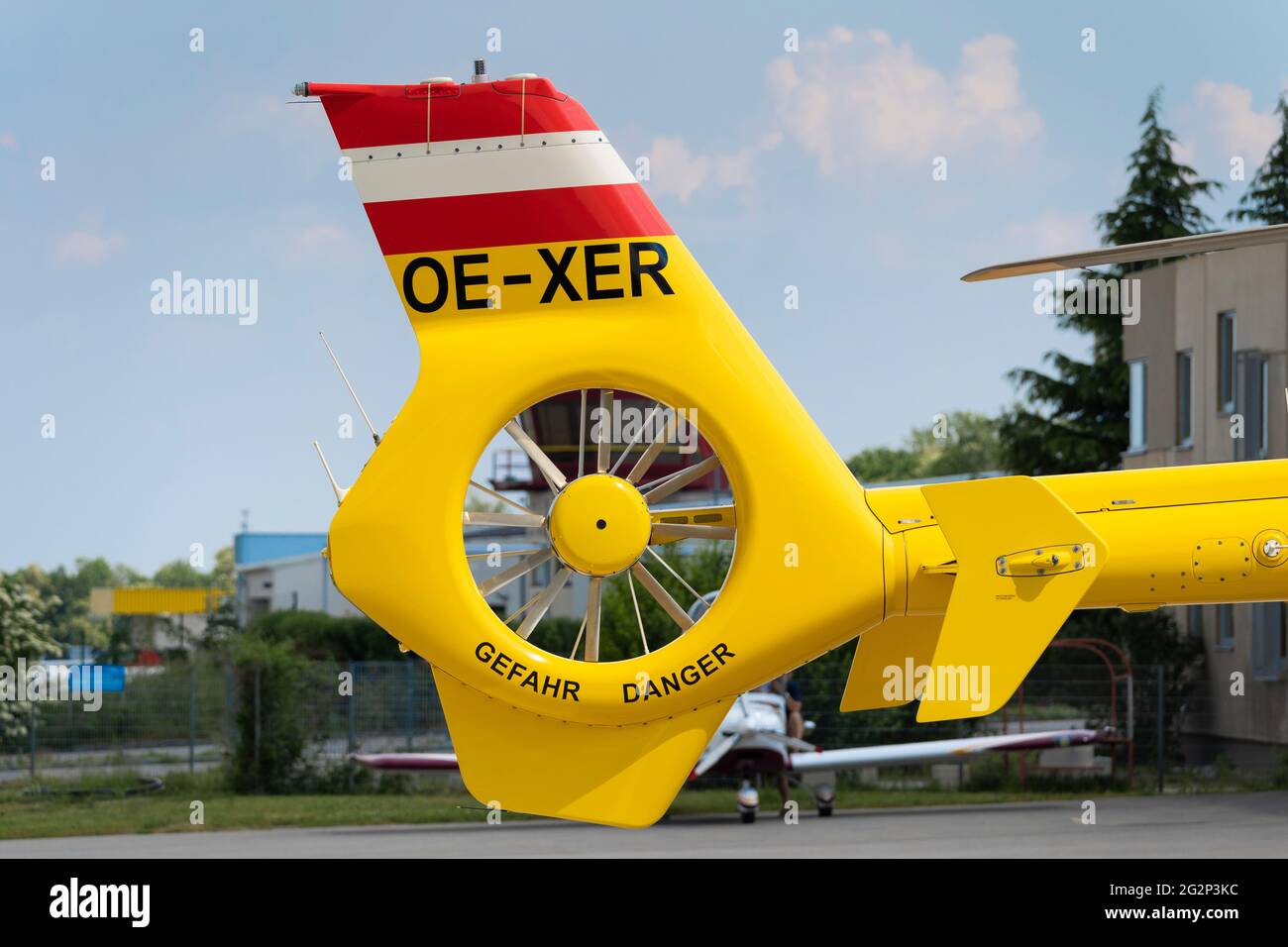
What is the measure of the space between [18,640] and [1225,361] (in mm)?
18890

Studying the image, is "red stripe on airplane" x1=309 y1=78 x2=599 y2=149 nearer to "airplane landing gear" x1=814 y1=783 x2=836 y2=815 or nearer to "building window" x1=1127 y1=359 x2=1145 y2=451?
"airplane landing gear" x1=814 y1=783 x2=836 y2=815

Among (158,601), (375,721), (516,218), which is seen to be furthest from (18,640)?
(158,601)

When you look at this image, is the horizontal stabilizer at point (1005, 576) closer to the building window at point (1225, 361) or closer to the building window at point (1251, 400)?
the building window at point (1251, 400)

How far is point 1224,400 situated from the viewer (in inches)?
806

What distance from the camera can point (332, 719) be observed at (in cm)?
2155

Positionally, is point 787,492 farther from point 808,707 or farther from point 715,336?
point 808,707

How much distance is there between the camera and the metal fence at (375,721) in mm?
20375

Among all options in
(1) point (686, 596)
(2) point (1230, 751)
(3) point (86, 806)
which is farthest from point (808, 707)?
(3) point (86, 806)

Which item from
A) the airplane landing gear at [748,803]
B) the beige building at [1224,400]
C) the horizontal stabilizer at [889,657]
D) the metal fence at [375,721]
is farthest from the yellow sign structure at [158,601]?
the horizontal stabilizer at [889,657]

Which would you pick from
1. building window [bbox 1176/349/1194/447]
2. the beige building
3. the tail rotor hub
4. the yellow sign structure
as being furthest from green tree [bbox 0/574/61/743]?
the yellow sign structure

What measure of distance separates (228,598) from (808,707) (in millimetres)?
44145

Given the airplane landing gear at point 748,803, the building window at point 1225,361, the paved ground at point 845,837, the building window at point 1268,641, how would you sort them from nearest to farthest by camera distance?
the paved ground at point 845,837 → the airplane landing gear at point 748,803 → the building window at point 1268,641 → the building window at point 1225,361

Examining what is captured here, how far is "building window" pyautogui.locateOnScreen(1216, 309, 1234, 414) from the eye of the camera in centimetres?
2019

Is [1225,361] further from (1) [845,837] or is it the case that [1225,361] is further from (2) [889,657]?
(2) [889,657]
